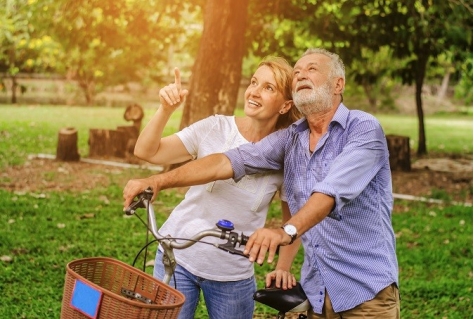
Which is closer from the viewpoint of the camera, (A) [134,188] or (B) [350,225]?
(A) [134,188]

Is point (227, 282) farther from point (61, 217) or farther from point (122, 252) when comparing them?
point (61, 217)

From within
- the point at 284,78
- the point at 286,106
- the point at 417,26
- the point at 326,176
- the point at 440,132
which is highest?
the point at 417,26

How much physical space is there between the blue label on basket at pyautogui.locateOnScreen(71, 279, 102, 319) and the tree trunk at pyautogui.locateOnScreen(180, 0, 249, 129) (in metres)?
7.80

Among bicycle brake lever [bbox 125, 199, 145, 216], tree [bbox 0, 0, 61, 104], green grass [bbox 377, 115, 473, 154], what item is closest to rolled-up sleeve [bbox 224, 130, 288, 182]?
bicycle brake lever [bbox 125, 199, 145, 216]

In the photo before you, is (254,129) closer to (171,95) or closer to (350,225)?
(171,95)

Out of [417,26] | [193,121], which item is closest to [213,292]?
[193,121]

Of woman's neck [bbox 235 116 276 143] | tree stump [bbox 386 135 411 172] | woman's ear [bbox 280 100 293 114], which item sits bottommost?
tree stump [bbox 386 135 411 172]

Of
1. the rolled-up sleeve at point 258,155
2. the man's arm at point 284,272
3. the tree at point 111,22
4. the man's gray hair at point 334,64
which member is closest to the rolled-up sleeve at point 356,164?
the man's gray hair at point 334,64

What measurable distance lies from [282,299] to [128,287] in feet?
2.58

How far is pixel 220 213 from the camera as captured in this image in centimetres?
367

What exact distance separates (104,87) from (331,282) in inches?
1137

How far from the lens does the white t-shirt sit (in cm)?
368

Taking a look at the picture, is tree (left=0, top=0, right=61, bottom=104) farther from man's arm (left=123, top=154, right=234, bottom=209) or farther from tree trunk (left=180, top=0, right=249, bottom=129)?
man's arm (left=123, top=154, right=234, bottom=209)

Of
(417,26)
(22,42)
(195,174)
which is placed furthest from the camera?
(22,42)
